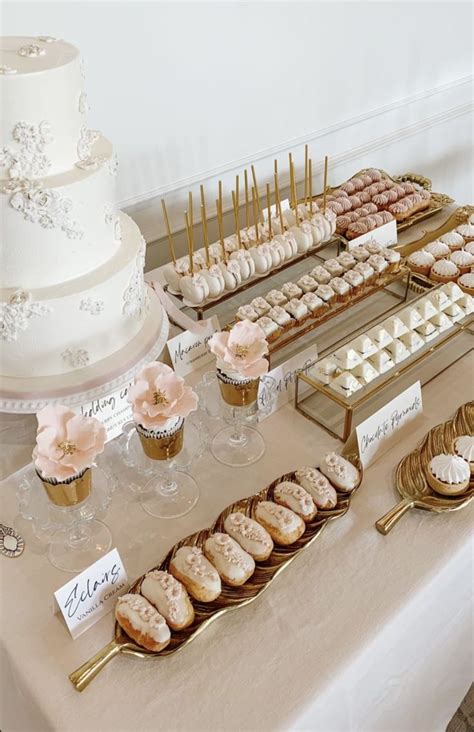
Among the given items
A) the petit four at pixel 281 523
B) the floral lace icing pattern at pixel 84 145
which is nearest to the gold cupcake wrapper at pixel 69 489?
the petit four at pixel 281 523

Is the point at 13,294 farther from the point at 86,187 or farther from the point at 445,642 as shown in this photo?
the point at 445,642

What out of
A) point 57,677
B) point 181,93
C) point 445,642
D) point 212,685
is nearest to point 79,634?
point 57,677

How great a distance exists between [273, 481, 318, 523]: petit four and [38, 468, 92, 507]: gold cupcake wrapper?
0.27 metres

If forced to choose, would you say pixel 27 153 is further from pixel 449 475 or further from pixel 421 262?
pixel 421 262

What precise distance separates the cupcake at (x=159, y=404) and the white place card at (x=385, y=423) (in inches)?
11.1

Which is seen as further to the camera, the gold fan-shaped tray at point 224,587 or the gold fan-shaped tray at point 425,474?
the gold fan-shaped tray at point 425,474

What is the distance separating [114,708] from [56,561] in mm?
229

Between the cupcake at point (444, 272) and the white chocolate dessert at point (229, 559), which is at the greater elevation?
the cupcake at point (444, 272)

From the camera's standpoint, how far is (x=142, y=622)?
2.56 feet

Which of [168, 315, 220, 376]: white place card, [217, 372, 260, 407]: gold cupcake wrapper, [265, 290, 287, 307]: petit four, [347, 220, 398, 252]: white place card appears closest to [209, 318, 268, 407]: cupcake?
[217, 372, 260, 407]: gold cupcake wrapper

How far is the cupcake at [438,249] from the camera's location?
4.73ft

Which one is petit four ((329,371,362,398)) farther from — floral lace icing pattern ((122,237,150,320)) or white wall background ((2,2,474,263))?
white wall background ((2,2,474,263))

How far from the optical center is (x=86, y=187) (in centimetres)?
90

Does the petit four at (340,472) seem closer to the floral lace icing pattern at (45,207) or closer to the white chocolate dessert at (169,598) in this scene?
the white chocolate dessert at (169,598)
